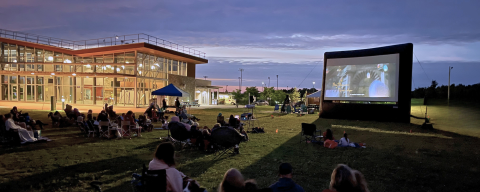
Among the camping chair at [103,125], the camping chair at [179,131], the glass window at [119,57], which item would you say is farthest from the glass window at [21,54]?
the camping chair at [179,131]

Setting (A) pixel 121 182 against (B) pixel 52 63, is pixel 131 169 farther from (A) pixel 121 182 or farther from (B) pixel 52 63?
(B) pixel 52 63

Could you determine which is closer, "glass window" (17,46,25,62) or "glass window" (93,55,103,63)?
"glass window" (93,55,103,63)

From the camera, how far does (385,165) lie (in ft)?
19.5

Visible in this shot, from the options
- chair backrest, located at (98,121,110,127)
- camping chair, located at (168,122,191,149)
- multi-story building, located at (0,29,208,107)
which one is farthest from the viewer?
multi-story building, located at (0,29,208,107)

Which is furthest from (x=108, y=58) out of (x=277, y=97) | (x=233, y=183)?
(x=233, y=183)

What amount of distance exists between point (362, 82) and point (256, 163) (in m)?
12.2

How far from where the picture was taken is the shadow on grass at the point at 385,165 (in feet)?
15.3

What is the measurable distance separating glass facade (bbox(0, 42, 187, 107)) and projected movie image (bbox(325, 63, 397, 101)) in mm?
16651

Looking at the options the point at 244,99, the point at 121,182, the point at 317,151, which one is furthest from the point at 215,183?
the point at 244,99

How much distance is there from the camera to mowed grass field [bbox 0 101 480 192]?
15.1 feet

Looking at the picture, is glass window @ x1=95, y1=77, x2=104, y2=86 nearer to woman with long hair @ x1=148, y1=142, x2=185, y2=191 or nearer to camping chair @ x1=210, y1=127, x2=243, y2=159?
camping chair @ x1=210, y1=127, x2=243, y2=159

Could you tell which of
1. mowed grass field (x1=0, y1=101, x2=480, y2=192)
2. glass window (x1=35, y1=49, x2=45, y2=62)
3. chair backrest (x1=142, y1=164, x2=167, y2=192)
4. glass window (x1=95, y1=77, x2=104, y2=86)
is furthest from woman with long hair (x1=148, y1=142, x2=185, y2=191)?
glass window (x1=35, y1=49, x2=45, y2=62)

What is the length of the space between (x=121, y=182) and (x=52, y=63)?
88.3 feet

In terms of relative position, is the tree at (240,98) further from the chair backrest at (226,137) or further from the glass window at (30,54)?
the chair backrest at (226,137)
